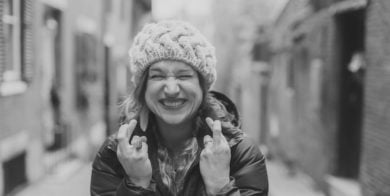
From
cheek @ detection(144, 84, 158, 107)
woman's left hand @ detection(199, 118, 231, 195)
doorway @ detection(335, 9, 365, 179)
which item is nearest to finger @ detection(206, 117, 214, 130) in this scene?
woman's left hand @ detection(199, 118, 231, 195)

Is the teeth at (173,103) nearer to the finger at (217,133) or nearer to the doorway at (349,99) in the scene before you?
the finger at (217,133)

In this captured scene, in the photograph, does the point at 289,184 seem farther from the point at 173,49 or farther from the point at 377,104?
the point at 173,49

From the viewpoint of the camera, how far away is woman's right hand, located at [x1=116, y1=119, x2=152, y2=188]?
7.39ft

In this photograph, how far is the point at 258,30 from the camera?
16797mm

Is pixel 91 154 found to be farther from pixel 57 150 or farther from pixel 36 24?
pixel 36 24

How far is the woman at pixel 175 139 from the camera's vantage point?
2297mm

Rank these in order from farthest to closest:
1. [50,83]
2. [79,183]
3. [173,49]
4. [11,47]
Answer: [50,83] < [79,183] < [11,47] < [173,49]

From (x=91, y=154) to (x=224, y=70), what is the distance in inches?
802

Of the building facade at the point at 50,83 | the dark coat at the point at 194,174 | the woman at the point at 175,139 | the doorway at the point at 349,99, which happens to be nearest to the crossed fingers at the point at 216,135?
the woman at the point at 175,139

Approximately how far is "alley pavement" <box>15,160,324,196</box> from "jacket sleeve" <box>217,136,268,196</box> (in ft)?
19.5

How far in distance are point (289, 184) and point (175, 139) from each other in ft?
26.0

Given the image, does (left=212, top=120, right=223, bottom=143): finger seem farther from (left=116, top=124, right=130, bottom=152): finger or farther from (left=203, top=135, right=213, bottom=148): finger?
(left=116, top=124, right=130, bottom=152): finger

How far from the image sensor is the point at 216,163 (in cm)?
230

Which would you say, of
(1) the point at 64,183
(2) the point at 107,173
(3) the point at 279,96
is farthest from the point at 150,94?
(3) the point at 279,96
